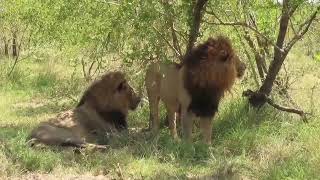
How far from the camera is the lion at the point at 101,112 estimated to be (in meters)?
7.91

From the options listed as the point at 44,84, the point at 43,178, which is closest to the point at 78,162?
the point at 43,178

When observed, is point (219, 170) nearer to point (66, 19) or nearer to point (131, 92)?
point (131, 92)

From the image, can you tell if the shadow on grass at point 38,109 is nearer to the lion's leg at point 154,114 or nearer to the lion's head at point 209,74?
the lion's leg at point 154,114

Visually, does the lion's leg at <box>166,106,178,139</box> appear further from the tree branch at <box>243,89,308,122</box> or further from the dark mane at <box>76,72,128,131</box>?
the tree branch at <box>243,89,308,122</box>

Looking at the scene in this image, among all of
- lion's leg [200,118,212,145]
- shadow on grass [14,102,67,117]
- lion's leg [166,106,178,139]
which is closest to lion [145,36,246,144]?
lion's leg [200,118,212,145]

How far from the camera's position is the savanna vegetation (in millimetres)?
6395

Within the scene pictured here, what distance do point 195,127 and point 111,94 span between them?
1367 millimetres

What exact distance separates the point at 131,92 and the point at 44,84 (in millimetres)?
9130

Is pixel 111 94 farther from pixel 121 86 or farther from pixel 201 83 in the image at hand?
pixel 201 83

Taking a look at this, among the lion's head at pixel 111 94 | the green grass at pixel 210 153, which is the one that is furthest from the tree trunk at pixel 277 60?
the lion's head at pixel 111 94

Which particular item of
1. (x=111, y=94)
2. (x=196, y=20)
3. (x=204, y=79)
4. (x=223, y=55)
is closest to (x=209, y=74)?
(x=204, y=79)

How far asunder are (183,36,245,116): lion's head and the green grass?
56 centimetres

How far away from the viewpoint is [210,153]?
7.03m

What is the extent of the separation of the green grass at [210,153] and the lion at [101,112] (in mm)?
357
